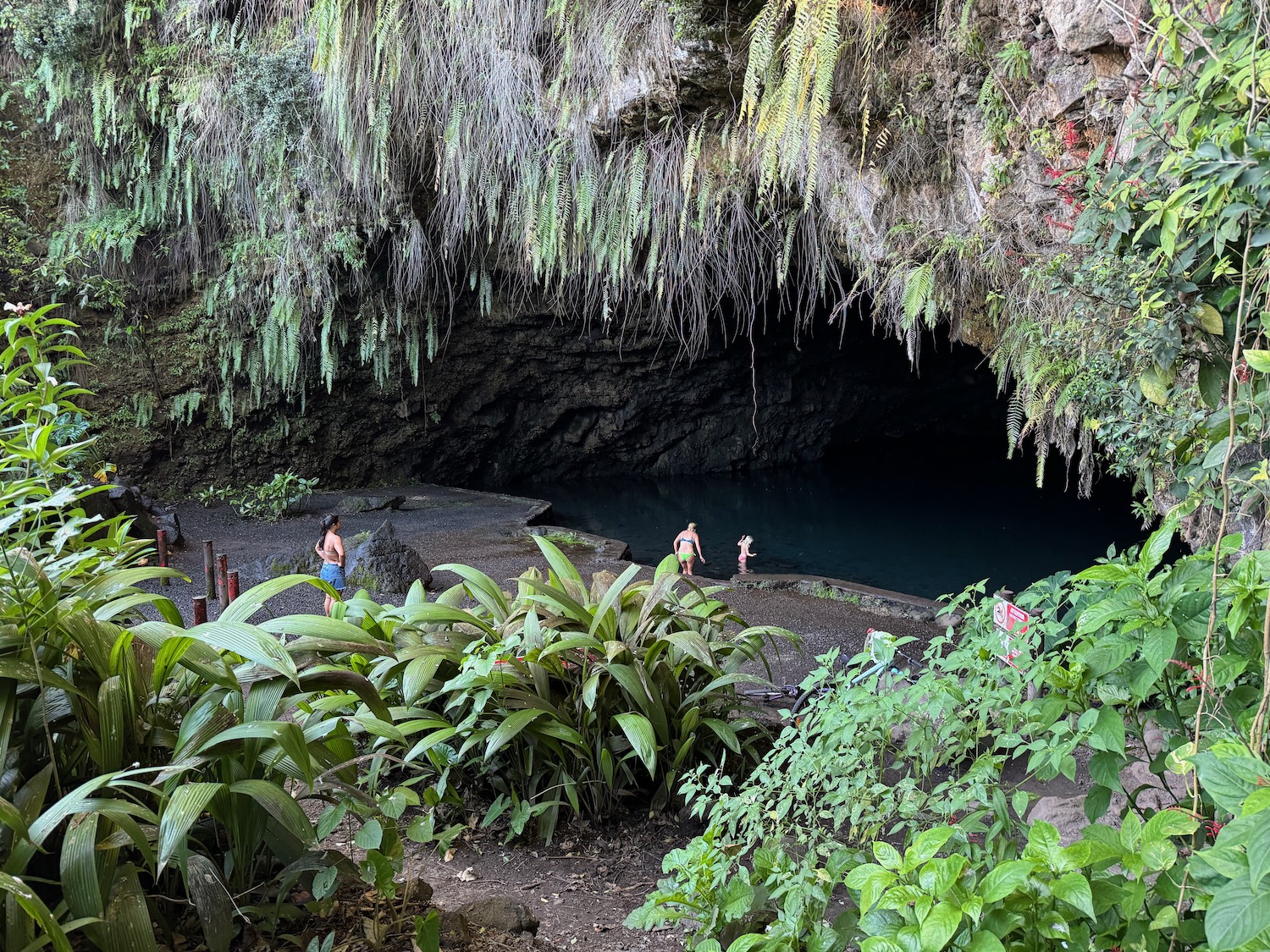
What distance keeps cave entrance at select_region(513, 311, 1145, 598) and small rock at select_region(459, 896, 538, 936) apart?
29.2 feet

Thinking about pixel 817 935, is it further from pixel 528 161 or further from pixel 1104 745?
pixel 528 161

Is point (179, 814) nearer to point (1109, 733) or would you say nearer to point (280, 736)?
point (280, 736)

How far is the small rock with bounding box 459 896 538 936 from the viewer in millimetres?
2261

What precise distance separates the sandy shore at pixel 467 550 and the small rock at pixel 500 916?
8.37 ft

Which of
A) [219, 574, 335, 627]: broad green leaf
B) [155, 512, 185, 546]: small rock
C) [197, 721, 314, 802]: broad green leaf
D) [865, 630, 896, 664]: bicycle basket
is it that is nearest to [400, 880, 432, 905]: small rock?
[197, 721, 314, 802]: broad green leaf

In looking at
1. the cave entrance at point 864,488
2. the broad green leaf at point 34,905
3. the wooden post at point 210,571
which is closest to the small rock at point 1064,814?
the broad green leaf at point 34,905

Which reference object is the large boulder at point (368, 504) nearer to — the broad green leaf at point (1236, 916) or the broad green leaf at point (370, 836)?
the broad green leaf at point (370, 836)

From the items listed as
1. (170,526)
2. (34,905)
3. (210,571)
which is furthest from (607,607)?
(170,526)

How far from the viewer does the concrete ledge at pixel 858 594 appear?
7562mm

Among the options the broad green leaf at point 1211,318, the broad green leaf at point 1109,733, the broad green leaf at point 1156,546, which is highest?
the broad green leaf at point 1211,318

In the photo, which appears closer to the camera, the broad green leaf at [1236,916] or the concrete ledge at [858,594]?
the broad green leaf at [1236,916]

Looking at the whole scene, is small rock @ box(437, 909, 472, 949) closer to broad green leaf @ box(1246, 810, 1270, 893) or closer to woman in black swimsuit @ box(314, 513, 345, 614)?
broad green leaf @ box(1246, 810, 1270, 893)

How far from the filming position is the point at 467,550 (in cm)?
1000

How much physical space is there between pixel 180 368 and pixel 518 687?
1176cm
